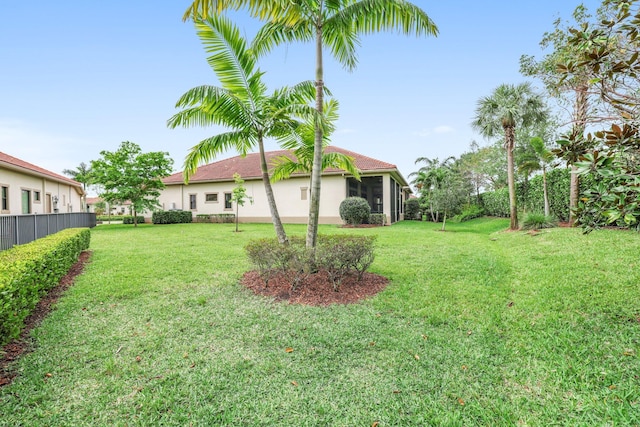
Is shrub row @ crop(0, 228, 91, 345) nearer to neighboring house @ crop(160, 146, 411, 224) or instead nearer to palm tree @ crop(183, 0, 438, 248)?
palm tree @ crop(183, 0, 438, 248)

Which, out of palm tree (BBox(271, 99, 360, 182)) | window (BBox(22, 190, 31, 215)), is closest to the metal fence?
window (BBox(22, 190, 31, 215))

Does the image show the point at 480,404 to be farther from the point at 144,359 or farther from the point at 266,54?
the point at 266,54

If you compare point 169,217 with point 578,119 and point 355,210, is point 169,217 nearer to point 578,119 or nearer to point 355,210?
point 355,210

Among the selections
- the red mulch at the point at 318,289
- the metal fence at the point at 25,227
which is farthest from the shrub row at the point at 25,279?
the red mulch at the point at 318,289

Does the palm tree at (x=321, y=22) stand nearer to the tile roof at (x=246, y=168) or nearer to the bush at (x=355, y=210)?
the bush at (x=355, y=210)

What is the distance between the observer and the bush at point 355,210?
61.3ft

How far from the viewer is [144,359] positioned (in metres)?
3.28

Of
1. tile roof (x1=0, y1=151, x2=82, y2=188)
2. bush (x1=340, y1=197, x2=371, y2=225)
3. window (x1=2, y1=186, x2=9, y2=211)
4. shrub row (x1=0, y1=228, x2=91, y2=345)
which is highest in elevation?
tile roof (x1=0, y1=151, x2=82, y2=188)

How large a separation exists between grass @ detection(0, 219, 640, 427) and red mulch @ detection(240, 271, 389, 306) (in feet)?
0.92

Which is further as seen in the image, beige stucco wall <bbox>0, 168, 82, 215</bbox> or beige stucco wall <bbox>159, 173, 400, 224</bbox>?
beige stucco wall <bbox>159, 173, 400, 224</bbox>

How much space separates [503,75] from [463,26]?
303 inches

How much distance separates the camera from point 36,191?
62.8 feet

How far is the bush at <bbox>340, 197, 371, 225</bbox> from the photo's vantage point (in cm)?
1869

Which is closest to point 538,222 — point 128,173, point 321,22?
point 321,22
